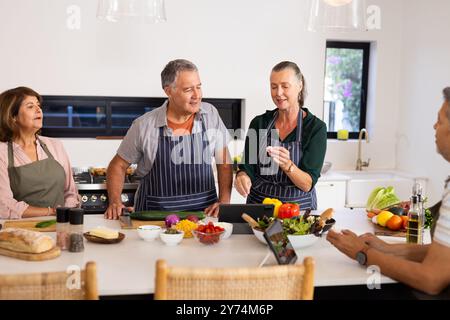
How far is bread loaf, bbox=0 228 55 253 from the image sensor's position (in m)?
2.21

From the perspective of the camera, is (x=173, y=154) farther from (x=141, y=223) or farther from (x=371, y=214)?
(x=371, y=214)

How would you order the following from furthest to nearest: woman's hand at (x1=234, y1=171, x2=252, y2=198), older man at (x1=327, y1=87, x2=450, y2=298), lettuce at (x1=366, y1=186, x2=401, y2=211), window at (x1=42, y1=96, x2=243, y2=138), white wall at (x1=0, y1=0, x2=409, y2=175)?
window at (x1=42, y1=96, x2=243, y2=138)
white wall at (x1=0, y1=0, x2=409, y2=175)
lettuce at (x1=366, y1=186, x2=401, y2=211)
woman's hand at (x1=234, y1=171, x2=252, y2=198)
older man at (x1=327, y1=87, x2=450, y2=298)

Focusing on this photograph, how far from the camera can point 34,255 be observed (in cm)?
220

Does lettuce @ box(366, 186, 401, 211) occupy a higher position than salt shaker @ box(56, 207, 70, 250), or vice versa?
salt shaker @ box(56, 207, 70, 250)

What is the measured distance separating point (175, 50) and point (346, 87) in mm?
1826

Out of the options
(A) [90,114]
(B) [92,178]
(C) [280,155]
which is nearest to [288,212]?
(C) [280,155]

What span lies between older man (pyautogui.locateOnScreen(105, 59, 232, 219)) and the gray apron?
0.28m

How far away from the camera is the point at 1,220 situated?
2.89 meters

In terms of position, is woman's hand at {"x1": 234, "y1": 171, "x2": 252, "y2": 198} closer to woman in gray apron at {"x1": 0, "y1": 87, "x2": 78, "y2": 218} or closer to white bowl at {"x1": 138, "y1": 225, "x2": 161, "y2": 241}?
white bowl at {"x1": 138, "y1": 225, "x2": 161, "y2": 241}

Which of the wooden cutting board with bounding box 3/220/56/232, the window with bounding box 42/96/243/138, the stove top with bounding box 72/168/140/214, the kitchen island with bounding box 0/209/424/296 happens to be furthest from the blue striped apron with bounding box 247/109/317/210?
the window with bounding box 42/96/243/138

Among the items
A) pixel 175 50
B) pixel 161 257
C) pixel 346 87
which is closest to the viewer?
pixel 161 257

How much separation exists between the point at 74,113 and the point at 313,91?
2.16 meters

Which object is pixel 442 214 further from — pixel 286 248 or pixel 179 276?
pixel 179 276

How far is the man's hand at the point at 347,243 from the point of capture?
2291mm
